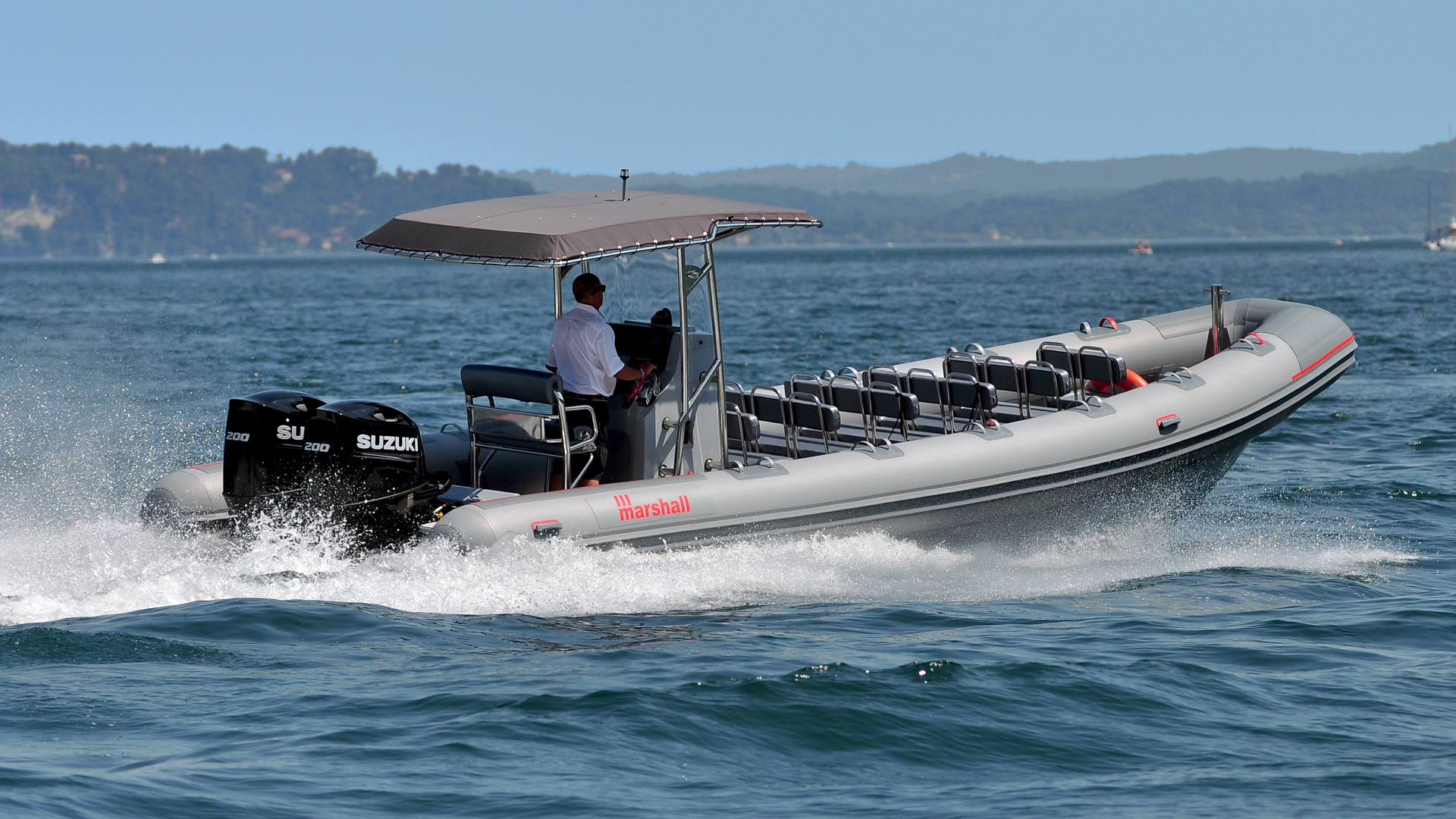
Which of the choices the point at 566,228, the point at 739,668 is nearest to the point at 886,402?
the point at 566,228

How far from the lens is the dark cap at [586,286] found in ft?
22.2

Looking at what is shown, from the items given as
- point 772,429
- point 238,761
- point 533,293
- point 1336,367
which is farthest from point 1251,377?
point 533,293

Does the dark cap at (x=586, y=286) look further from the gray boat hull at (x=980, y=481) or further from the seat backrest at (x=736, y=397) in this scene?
the seat backrest at (x=736, y=397)

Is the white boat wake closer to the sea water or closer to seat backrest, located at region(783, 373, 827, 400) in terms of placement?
the sea water

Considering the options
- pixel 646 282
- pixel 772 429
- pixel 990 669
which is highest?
pixel 646 282

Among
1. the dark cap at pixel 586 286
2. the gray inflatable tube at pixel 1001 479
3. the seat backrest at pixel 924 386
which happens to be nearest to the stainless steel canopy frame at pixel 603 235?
the dark cap at pixel 586 286

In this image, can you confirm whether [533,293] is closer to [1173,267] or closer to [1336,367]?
[1173,267]

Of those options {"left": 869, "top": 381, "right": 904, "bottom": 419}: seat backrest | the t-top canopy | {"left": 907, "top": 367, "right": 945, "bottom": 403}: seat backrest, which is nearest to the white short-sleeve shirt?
the t-top canopy

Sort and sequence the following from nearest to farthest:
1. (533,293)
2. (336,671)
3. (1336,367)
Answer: (336,671)
(1336,367)
(533,293)

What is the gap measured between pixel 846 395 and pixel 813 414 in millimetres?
639

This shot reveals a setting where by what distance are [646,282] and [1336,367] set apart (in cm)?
493

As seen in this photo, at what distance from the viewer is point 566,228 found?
6336 mm

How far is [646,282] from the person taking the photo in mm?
7301

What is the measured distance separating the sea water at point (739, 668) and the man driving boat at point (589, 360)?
62cm
